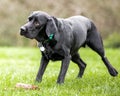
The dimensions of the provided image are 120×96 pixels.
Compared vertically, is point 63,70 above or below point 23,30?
below

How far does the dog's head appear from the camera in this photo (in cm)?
677

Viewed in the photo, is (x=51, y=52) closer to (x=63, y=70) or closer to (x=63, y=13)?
(x=63, y=70)

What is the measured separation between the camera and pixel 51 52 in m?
7.11

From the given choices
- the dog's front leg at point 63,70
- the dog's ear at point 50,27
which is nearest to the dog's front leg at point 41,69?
the dog's front leg at point 63,70

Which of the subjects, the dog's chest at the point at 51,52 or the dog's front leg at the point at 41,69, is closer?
the dog's chest at the point at 51,52

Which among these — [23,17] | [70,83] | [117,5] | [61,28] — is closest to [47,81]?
[70,83]

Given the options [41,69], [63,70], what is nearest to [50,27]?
[63,70]

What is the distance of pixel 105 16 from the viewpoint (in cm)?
2242

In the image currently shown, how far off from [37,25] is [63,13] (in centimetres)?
1575

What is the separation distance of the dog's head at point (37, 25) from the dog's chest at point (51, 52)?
289 millimetres

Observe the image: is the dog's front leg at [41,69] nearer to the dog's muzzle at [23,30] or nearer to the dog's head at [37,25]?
the dog's head at [37,25]

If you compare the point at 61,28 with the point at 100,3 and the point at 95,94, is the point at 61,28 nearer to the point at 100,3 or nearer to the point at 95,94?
the point at 95,94

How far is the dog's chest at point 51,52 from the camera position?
7090mm

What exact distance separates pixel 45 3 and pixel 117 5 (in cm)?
391
